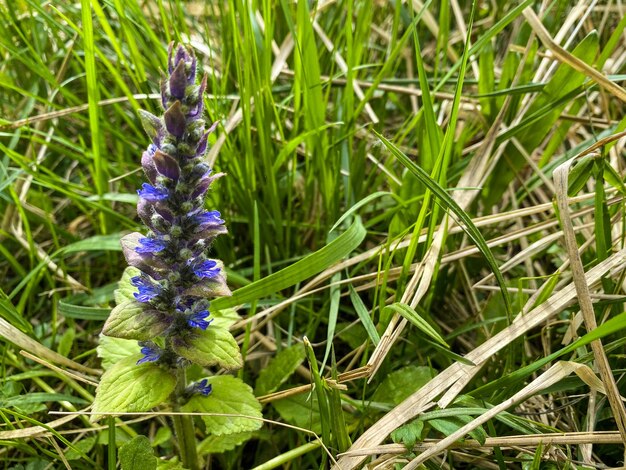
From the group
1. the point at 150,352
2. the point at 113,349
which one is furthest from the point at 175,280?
the point at 113,349

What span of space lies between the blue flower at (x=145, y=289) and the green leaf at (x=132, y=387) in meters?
0.25

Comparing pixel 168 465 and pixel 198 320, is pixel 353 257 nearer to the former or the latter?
pixel 198 320

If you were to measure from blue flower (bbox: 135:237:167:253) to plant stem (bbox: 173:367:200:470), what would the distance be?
0.48 meters

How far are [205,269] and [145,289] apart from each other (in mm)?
193

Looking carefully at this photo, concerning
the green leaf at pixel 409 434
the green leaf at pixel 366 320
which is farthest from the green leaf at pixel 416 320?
the green leaf at pixel 409 434

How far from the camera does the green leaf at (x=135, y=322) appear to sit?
1706mm

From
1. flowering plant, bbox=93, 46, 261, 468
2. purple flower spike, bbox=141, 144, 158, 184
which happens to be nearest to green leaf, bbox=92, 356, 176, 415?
flowering plant, bbox=93, 46, 261, 468

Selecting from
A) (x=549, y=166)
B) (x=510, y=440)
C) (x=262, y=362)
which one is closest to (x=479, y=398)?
(x=510, y=440)

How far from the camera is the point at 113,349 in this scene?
2.08 m

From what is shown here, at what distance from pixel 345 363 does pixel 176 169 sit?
1.23 m

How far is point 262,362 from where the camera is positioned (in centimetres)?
255

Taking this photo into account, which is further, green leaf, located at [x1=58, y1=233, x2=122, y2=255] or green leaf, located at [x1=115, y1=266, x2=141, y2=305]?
green leaf, located at [x1=58, y1=233, x2=122, y2=255]

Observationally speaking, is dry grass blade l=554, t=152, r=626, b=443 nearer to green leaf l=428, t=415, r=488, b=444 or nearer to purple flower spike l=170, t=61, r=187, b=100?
green leaf l=428, t=415, r=488, b=444

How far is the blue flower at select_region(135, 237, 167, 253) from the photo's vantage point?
1.66m
